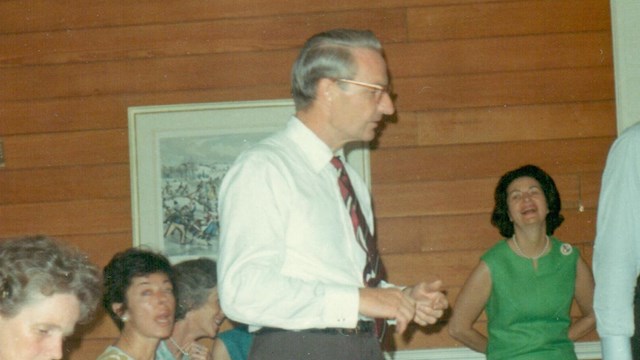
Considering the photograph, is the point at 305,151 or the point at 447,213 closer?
the point at 305,151

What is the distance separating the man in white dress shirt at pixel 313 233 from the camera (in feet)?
6.70

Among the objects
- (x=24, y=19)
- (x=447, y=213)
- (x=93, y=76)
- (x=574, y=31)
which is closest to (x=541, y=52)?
(x=574, y=31)

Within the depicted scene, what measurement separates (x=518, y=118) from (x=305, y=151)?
177 cm

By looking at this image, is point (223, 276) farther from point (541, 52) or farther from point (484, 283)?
point (541, 52)

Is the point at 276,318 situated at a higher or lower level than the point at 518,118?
lower

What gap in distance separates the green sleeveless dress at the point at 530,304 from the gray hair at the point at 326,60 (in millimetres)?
1584

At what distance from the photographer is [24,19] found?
404 cm

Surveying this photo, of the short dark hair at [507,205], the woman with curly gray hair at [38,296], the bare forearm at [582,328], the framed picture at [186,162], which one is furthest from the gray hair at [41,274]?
the bare forearm at [582,328]

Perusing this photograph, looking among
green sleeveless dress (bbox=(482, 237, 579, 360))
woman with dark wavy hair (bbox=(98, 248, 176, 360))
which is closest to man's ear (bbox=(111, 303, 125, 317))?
woman with dark wavy hair (bbox=(98, 248, 176, 360))

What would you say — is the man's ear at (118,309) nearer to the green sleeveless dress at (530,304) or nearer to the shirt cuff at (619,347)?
the green sleeveless dress at (530,304)

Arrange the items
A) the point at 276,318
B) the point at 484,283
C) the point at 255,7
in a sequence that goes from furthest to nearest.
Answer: the point at 255,7 < the point at 484,283 < the point at 276,318

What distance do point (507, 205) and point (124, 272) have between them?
1479 millimetres

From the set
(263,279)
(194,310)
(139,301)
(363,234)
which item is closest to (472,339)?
(194,310)

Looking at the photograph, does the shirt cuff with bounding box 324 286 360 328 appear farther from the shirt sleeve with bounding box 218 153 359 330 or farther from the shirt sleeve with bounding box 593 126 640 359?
the shirt sleeve with bounding box 593 126 640 359
